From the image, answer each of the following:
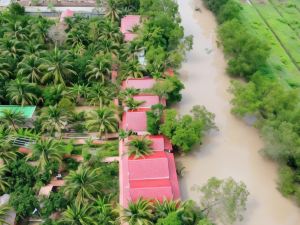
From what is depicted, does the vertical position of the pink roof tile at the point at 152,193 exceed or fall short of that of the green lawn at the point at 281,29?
it exceeds it

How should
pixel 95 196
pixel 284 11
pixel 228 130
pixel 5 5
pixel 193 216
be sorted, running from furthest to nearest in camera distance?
pixel 284 11, pixel 5 5, pixel 228 130, pixel 95 196, pixel 193 216

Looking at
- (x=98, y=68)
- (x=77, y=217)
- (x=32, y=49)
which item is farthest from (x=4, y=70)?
(x=77, y=217)

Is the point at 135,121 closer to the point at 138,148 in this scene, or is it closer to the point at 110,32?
the point at 138,148

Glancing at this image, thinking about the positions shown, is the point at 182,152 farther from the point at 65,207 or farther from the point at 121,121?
the point at 65,207

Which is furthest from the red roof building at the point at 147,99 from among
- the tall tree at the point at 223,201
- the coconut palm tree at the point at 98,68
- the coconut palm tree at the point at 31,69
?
the tall tree at the point at 223,201

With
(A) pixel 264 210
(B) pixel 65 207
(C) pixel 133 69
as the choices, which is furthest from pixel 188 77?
(B) pixel 65 207

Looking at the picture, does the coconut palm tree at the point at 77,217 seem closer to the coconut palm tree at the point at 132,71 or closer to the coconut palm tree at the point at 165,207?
the coconut palm tree at the point at 165,207
